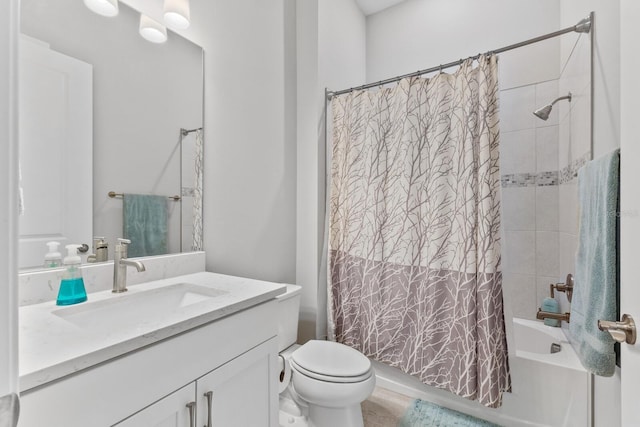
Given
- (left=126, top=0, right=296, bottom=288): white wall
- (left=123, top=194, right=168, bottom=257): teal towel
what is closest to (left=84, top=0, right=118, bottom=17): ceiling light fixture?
(left=126, top=0, right=296, bottom=288): white wall

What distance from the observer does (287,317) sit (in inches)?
66.6

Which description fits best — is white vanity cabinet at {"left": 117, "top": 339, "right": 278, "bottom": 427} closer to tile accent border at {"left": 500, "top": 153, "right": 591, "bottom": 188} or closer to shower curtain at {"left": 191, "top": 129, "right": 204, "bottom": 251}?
shower curtain at {"left": 191, "top": 129, "right": 204, "bottom": 251}

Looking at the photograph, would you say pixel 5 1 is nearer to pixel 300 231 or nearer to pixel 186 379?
pixel 186 379

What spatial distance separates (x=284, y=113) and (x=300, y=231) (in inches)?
31.8

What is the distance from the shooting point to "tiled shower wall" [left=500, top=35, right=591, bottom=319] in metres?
1.87

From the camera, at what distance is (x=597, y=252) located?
3.01 feet

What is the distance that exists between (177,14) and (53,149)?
86 centimetres

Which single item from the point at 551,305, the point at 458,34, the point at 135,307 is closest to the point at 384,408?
the point at 551,305

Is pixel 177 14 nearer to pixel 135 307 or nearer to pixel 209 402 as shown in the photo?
pixel 135 307

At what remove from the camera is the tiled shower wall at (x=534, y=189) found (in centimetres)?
187

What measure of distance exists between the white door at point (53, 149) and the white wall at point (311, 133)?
119 cm

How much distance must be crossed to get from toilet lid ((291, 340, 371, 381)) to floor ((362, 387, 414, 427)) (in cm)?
42

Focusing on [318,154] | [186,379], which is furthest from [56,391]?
[318,154]

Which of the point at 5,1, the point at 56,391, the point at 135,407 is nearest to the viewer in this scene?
the point at 5,1
